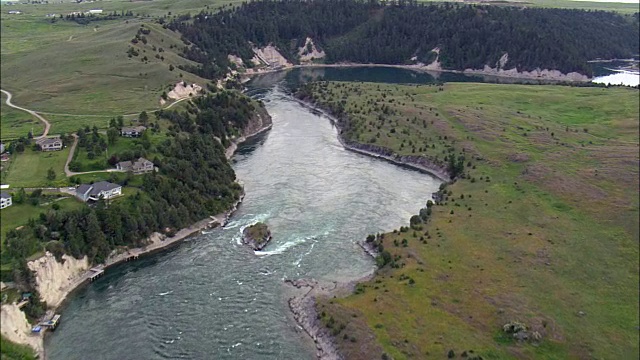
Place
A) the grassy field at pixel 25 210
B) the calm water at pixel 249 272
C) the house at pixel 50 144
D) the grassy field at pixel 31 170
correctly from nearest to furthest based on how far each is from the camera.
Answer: the calm water at pixel 249 272, the grassy field at pixel 25 210, the grassy field at pixel 31 170, the house at pixel 50 144

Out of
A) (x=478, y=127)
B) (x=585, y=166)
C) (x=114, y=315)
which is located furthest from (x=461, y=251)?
(x=478, y=127)

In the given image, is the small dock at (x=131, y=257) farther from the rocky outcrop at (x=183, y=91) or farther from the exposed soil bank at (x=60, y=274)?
the rocky outcrop at (x=183, y=91)

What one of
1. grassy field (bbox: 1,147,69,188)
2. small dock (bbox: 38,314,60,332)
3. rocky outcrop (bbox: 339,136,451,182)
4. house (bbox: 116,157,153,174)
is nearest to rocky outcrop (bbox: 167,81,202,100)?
rocky outcrop (bbox: 339,136,451,182)

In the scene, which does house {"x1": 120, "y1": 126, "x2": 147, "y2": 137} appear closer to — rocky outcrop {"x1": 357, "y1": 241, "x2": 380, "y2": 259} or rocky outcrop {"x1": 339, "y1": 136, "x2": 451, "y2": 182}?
rocky outcrop {"x1": 339, "y1": 136, "x2": 451, "y2": 182}

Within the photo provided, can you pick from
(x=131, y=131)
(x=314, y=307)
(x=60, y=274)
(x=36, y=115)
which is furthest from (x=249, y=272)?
(x=131, y=131)

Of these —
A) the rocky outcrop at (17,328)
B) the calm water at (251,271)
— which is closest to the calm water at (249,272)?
the calm water at (251,271)
